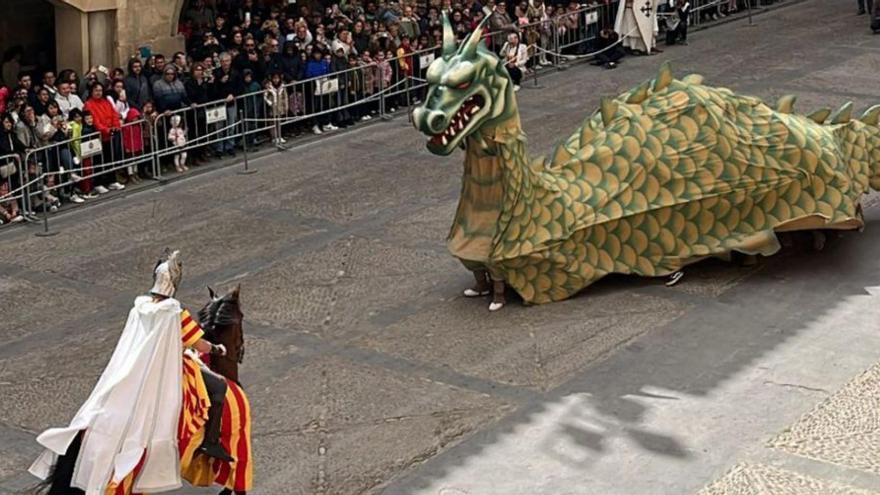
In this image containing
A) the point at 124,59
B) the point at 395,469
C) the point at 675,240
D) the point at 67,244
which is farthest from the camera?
the point at 124,59

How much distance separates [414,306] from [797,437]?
4.38 meters

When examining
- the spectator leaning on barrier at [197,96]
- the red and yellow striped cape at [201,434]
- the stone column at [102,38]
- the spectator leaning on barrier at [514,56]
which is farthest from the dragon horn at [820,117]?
the stone column at [102,38]

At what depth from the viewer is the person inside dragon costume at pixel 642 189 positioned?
1499cm

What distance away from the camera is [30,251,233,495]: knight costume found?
397 inches

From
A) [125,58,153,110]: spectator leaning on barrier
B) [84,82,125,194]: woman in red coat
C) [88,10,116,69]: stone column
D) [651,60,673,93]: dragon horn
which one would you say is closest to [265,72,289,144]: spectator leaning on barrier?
[125,58,153,110]: spectator leaning on barrier

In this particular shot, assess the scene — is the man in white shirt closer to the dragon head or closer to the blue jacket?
the blue jacket

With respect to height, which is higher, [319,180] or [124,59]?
[124,59]

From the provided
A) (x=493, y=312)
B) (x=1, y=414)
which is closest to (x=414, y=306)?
(x=493, y=312)

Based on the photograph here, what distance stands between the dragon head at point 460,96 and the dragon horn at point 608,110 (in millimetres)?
1573

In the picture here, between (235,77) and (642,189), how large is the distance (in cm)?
741

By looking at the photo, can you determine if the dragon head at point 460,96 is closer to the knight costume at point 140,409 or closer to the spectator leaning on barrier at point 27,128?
the knight costume at point 140,409

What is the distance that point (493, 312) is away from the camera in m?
15.4

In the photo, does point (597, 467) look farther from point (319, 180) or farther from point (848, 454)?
point (319, 180)

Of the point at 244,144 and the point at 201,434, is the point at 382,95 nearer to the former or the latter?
the point at 244,144
